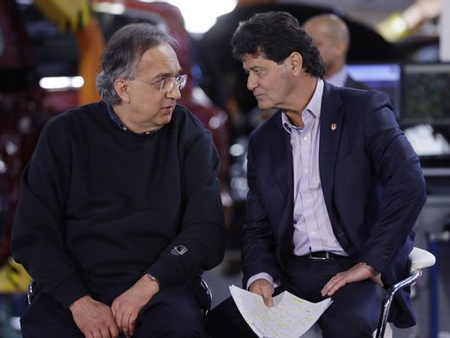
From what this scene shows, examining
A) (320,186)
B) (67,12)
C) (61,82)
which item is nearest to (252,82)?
(320,186)

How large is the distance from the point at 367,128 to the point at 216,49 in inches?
218

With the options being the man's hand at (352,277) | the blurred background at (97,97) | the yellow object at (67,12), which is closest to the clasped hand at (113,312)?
the man's hand at (352,277)

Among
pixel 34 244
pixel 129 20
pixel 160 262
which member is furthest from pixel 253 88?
pixel 129 20

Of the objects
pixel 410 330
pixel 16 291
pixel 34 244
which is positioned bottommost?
pixel 16 291

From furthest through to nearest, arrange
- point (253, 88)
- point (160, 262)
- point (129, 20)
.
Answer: point (129, 20) → point (253, 88) → point (160, 262)

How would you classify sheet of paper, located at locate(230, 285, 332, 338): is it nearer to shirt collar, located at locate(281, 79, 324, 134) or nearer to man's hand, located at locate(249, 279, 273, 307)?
man's hand, located at locate(249, 279, 273, 307)

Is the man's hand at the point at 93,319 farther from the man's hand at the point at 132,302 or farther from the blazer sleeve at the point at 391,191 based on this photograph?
the blazer sleeve at the point at 391,191

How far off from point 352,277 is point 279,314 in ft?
0.80

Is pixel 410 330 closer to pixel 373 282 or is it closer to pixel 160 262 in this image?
pixel 373 282

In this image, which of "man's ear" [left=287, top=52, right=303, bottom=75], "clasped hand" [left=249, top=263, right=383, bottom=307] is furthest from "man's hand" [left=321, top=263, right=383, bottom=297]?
"man's ear" [left=287, top=52, right=303, bottom=75]

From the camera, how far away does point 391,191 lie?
274 cm

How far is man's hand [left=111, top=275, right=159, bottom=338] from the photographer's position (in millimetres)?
2652

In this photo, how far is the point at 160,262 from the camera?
2.74 meters

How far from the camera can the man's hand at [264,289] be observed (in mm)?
2793
